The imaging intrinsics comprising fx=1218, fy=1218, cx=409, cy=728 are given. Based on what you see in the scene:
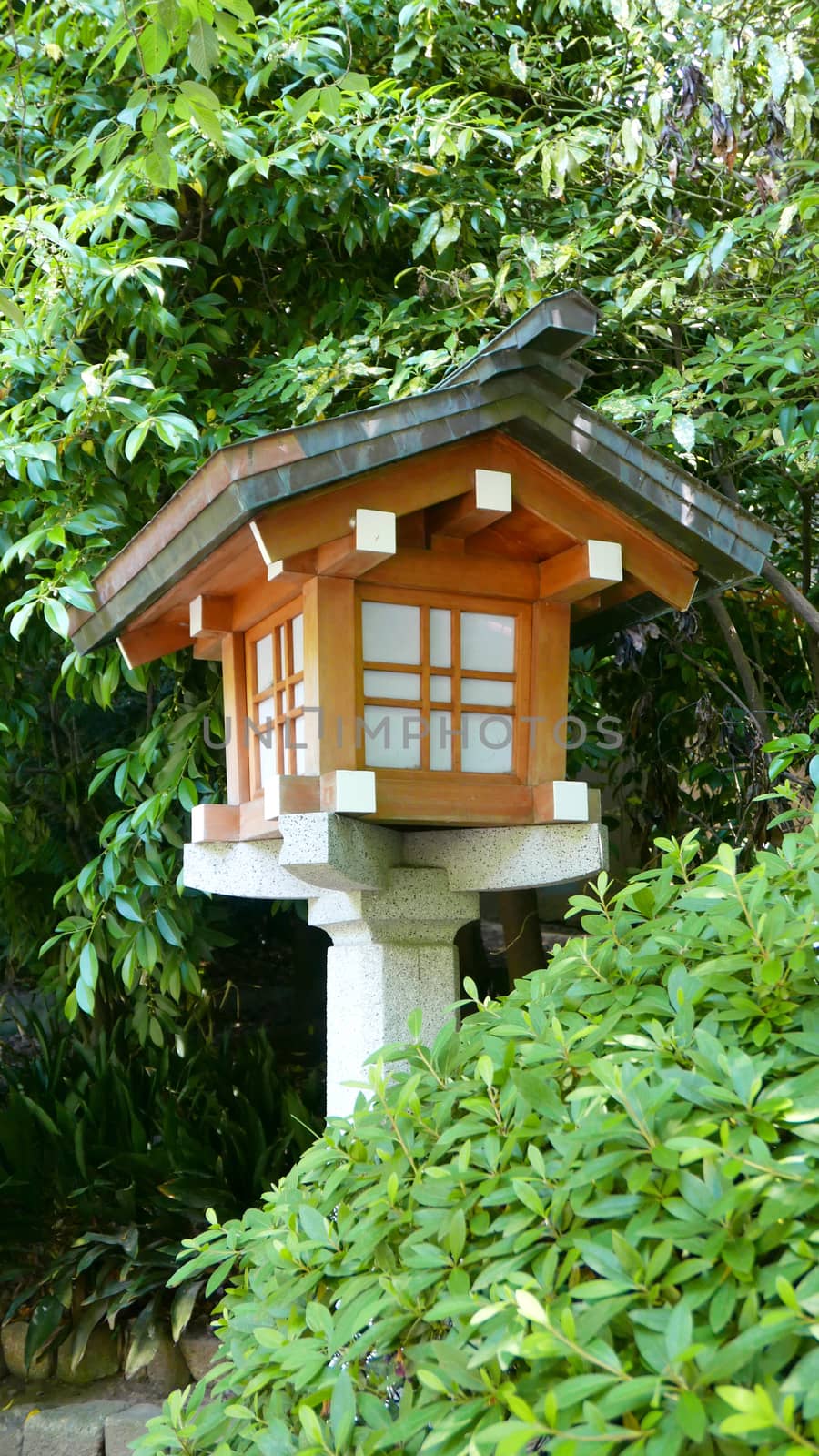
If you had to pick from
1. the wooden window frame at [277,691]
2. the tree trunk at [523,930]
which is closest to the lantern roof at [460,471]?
the wooden window frame at [277,691]

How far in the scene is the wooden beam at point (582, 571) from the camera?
2.86 meters

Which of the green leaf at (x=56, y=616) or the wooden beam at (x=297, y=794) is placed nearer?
the wooden beam at (x=297, y=794)

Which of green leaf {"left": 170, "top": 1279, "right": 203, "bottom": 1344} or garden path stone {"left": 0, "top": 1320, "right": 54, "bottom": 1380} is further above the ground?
green leaf {"left": 170, "top": 1279, "right": 203, "bottom": 1344}

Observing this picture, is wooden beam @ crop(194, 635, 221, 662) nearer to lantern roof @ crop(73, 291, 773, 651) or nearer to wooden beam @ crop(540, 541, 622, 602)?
lantern roof @ crop(73, 291, 773, 651)

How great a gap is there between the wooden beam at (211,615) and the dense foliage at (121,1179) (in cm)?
203

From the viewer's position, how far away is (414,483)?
2.72 metres

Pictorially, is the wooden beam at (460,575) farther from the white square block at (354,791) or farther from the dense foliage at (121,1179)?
the dense foliage at (121,1179)

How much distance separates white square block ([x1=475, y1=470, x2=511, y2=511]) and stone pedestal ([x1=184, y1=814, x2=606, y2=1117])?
757 millimetres

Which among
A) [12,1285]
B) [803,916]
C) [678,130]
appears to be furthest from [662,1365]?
[12,1285]

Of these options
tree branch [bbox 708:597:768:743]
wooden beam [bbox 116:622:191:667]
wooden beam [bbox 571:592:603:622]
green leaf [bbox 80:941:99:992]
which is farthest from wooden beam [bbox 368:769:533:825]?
tree branch [bbox 708:597:768:743]

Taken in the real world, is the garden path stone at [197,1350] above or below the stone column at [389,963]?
below

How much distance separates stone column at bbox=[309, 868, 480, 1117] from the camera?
2.96 meters

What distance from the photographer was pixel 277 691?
2953 mm

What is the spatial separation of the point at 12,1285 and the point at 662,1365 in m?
4.26
